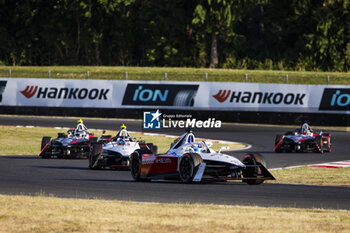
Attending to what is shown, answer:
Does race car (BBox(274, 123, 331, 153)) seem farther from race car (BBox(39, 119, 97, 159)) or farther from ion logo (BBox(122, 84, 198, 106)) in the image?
ion logo (BBox(122, 84, 198, 106))

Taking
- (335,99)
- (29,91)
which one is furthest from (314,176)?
(29,91)

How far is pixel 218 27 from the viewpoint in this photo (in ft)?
176

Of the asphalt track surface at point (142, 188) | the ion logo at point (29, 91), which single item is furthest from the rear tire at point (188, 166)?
the ion logo at point (29, 91)

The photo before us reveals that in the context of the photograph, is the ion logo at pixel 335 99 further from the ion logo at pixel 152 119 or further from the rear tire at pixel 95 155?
the rear tire at pixel 95 155

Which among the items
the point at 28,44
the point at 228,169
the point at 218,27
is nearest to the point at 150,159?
the point at 228,169

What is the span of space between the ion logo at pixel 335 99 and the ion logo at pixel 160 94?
20.5ft

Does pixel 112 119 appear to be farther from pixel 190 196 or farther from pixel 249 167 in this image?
pixel 190 196

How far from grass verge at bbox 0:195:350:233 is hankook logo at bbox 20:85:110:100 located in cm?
2528

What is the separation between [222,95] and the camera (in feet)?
115

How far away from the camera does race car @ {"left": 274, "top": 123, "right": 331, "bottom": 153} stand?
2459 cm

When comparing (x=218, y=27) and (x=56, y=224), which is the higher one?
(x=218, y=27)

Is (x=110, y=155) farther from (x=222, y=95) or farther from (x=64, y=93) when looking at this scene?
(x=64, y=93)

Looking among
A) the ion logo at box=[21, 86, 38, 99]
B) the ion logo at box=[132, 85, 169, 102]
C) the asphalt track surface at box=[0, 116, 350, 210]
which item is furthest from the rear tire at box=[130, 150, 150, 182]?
the ion logo at box=[21, 86, 38, 99]

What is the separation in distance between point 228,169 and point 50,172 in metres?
5.14
